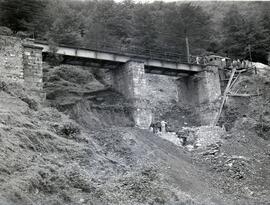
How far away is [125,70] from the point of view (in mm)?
29484

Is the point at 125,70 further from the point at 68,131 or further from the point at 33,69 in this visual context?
the point at 68,131

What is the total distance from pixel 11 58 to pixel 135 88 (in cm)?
936

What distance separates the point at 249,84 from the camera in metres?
35.2

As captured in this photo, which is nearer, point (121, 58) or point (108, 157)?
point (108, 157)

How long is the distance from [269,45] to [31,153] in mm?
38550

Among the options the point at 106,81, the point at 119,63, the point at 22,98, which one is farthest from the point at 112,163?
the point at 106,81

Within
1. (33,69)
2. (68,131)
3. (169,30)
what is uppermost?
(169,30)

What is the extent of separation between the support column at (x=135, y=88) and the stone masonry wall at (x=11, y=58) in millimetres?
8537

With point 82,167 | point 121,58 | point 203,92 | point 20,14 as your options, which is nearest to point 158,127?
point 121,58

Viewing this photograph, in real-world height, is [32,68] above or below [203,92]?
above

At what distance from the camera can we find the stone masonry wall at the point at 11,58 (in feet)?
71.8

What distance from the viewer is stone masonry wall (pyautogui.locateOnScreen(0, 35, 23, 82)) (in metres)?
21.9

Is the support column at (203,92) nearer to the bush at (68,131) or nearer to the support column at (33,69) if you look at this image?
the support column at (33,69)

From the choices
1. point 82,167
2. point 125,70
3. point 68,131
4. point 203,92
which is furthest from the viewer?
point 203,92
